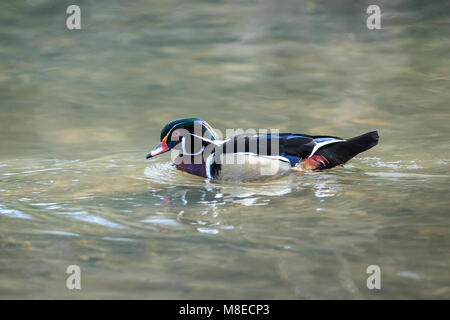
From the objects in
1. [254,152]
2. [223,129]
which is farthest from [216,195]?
[223,129]

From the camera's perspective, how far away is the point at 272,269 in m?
3.86

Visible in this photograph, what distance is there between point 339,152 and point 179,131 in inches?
71.3

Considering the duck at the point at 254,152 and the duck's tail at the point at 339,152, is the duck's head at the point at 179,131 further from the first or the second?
the duck's tail at the point at 339,152

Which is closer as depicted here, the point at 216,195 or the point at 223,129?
the point at 216,195

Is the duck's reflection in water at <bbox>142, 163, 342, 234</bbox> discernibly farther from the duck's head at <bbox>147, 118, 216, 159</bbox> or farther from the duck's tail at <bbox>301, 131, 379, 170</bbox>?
the duck's head at <bbox>147, 118, 216, 159</bbox>

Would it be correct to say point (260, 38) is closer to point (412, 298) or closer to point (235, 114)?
point (235, 114)

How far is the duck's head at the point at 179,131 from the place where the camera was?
6949 mm

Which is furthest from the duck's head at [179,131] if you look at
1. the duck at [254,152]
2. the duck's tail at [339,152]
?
the duck's tail at [339,152]

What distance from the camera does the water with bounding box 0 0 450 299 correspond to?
3889 millimetres

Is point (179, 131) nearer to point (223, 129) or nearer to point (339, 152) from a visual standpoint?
point (339, 152)

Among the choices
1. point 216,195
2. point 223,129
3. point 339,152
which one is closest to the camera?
point 216,195

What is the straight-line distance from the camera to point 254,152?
649cm

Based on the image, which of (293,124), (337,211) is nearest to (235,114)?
(293,124)

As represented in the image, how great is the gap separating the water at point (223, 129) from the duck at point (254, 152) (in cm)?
16
